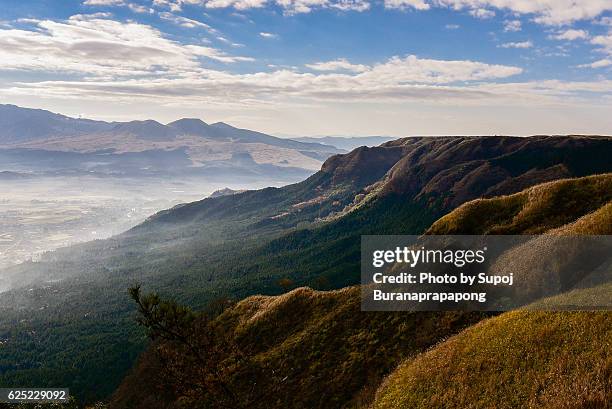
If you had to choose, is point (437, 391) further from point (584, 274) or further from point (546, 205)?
point (546, 205)

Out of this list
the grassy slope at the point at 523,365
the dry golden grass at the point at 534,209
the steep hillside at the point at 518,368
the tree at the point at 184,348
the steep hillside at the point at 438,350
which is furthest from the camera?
the dry golden grass at the point at 534,209

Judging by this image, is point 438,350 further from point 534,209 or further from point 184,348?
point 534,209

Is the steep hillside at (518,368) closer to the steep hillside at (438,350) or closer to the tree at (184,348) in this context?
the steep hillside at (438,350)

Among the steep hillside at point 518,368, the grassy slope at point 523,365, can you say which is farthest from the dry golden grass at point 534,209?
the steep hillside at point 518,368

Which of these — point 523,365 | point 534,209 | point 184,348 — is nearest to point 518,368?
point 523,365

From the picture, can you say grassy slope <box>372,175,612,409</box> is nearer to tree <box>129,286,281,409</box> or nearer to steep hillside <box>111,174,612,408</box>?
steep hillside <box>111,174,612,408</box>

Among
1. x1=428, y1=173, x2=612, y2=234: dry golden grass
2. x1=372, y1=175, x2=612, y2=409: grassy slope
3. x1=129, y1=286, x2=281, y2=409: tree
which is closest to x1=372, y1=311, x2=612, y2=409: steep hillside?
x1=372, y1=175, x2=612, y2=409: grassy slope

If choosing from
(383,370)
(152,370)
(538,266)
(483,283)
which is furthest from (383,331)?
(152,370)
